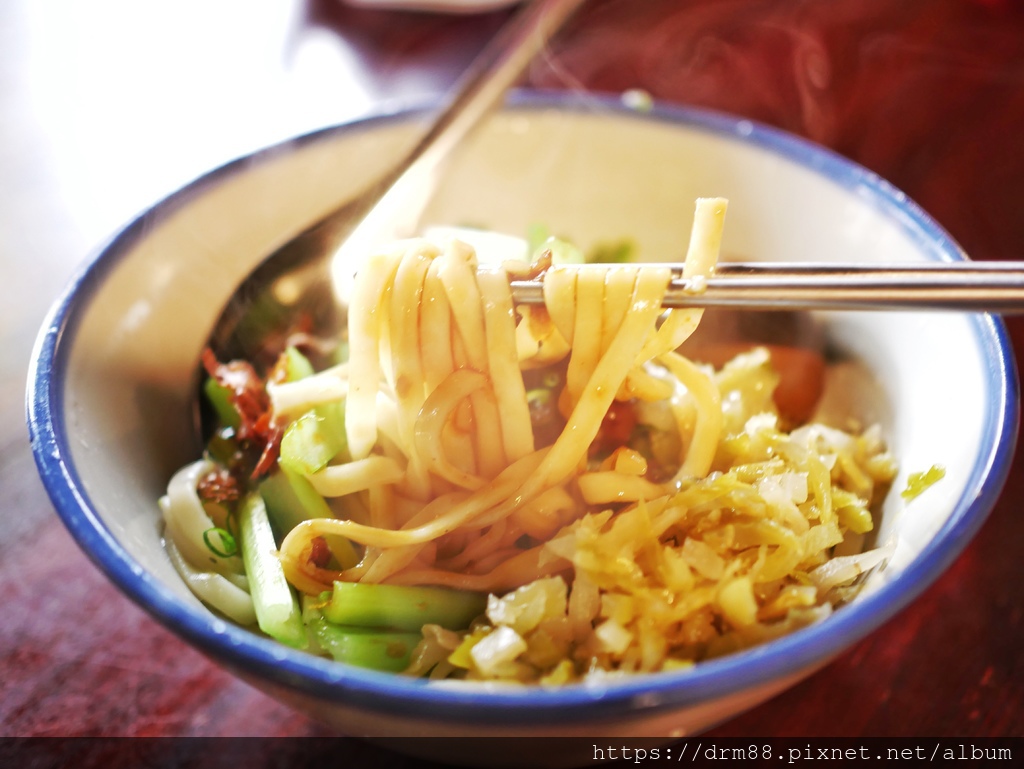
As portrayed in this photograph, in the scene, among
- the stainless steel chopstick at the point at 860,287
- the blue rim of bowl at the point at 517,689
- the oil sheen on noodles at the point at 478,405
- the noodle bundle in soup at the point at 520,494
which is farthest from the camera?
the oil sheen on noodles at the point at 478,405

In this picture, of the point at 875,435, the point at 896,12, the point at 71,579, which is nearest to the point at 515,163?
the point at 875,435

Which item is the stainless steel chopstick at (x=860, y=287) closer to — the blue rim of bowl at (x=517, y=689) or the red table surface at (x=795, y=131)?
the blue rim of bowl at (x=517, y=689)

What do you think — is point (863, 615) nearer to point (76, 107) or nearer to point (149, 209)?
point (149, 209)

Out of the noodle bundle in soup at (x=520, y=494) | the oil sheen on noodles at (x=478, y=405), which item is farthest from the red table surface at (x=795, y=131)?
the oil sheen on noodles at (x=478, y=405)

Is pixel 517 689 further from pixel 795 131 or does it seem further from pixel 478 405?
pixel 795 131

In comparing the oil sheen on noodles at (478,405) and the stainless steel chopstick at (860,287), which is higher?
the stainless steel chopstick at (860,287)

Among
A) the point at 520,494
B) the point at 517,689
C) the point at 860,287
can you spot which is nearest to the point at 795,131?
the point at 860,287

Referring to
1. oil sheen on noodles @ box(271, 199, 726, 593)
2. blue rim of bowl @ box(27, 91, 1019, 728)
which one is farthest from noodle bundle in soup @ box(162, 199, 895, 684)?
blue rim of bowl @ box(27, 91, 1019, 728)
